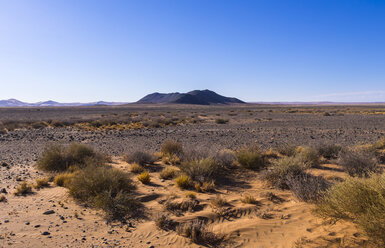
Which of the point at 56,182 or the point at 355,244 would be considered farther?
the point at 56,182

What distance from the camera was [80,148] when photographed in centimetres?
953

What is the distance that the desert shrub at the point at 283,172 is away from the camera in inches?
261

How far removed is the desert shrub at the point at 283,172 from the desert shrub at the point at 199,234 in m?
3.19

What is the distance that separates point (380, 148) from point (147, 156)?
448 inches

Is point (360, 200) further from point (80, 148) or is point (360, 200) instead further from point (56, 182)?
point (80, 148)

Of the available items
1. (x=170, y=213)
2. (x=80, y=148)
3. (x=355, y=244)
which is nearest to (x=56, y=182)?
(x=80, y=148)

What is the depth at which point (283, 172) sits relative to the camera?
6824 mm

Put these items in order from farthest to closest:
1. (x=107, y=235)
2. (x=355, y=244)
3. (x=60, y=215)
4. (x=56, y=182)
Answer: (x=56, y=182) → (x=60, y=215) → (x=107, y=235) → (x=355, y=244)

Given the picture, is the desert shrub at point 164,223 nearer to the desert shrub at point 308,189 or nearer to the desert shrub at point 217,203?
the desert shrub at point 217,203

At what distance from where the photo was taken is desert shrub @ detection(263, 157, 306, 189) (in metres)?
6.62

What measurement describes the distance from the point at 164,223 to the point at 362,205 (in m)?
3.70

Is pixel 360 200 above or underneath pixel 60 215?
above

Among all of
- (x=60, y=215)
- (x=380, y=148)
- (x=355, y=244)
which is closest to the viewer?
(x=355, y=244)

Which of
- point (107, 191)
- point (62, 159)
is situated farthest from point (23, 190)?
point (107, 191)
